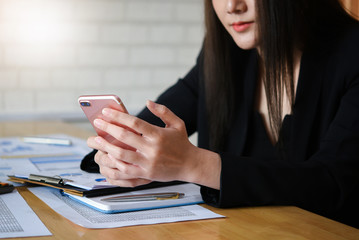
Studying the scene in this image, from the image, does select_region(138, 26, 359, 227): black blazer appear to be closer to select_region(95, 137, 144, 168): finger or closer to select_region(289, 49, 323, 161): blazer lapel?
select_region(289, 49, 323, 161): blazer lapel

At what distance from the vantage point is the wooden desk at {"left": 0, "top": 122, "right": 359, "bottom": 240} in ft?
3.04

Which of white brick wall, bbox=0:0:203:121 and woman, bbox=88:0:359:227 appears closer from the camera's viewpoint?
woman, bbox=88:0:359:227

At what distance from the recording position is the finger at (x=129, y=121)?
996 mm

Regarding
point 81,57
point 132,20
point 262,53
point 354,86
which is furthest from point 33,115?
point 354,86

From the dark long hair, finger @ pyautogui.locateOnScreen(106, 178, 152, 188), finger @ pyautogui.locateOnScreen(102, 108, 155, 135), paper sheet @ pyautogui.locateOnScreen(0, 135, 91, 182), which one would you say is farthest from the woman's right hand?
the dark long hair

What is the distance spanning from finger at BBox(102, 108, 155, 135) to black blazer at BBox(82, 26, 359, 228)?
204mm

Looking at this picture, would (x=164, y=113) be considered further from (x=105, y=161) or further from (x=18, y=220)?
(x=18, y=220)

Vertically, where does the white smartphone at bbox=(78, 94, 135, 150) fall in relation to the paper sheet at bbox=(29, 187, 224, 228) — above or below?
above

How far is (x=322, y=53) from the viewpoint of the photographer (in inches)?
61.6

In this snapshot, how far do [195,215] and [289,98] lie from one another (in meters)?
0.63

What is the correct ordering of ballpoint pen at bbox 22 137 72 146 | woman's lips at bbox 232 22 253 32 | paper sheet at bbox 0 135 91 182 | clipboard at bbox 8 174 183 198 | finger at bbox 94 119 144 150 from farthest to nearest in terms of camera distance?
ballpoint pen at bbox 22 137 72 146
woman's lips at bbox 232 22 253 32
paper sheet at bbox 0 135 91 182
clipboard at bbox 8 174 183 198
finger at bbox 94 119 144 150

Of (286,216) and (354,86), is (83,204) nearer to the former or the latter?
(286,216)

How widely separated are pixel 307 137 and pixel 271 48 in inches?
11.5

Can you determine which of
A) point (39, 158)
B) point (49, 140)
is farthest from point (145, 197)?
point (49, 140)
